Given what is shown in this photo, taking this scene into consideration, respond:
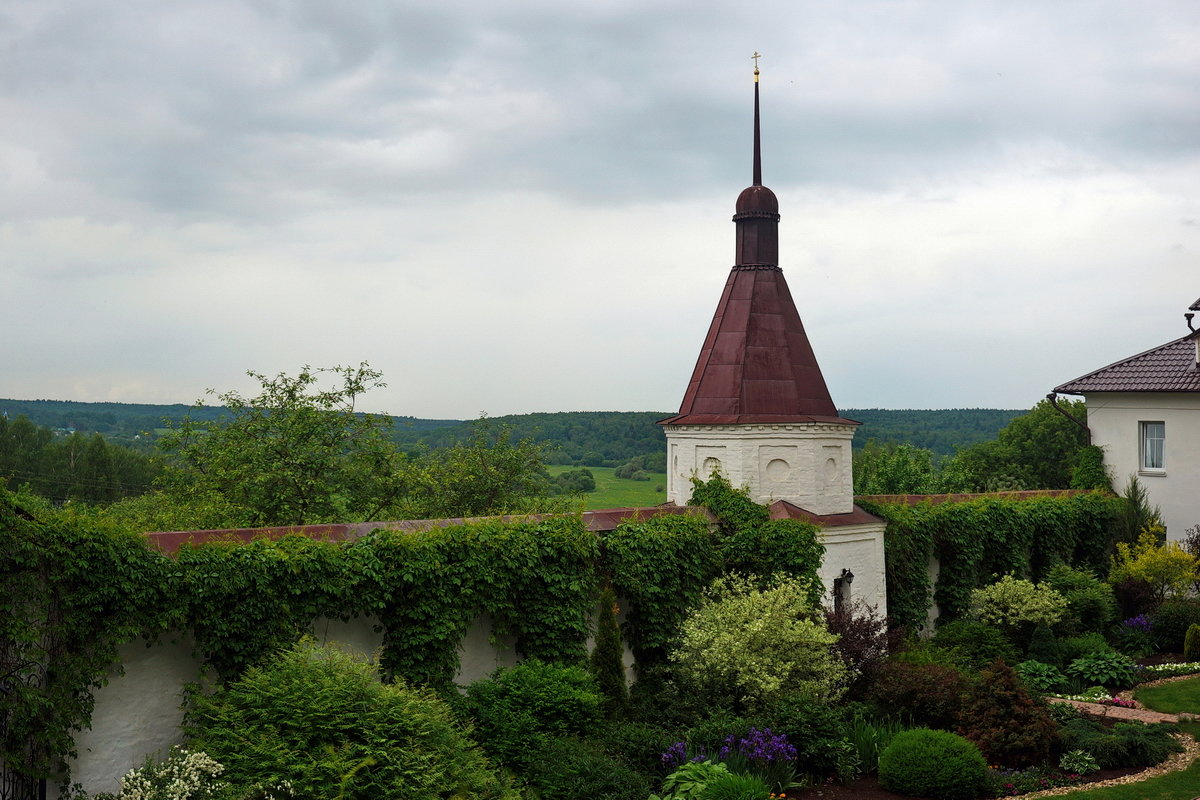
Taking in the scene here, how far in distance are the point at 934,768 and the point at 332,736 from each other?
8180mm

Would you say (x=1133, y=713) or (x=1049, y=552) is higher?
(x=1049, y=552)

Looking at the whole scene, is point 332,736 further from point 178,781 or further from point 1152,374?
point 1152,374

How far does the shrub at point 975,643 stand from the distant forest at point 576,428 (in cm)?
693

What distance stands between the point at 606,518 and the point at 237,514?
26.8 feet

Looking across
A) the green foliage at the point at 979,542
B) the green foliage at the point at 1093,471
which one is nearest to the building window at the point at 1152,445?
the green foliage at the point at 1093,471

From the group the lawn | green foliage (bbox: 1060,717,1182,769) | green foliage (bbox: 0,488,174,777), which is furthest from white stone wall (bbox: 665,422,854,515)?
green foliage (bbox: 0,488,174,777)

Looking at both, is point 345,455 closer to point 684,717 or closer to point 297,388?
point 297,388

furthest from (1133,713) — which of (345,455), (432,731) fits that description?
(345,455)

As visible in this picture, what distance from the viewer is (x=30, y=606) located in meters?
10.8

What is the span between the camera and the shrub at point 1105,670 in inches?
778

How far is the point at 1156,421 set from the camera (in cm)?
2783

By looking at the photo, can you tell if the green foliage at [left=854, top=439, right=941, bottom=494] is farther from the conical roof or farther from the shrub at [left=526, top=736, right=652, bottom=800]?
the shrub at [left=526, top=736, right=652, bottom=800]

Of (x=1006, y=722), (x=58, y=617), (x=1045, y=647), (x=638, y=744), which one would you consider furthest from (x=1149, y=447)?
(x=58, y=617)

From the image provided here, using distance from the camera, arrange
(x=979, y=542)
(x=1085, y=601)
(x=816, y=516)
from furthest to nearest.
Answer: (x=979, y=542)
(x=1085, y=601)
(x=816, y=516)
